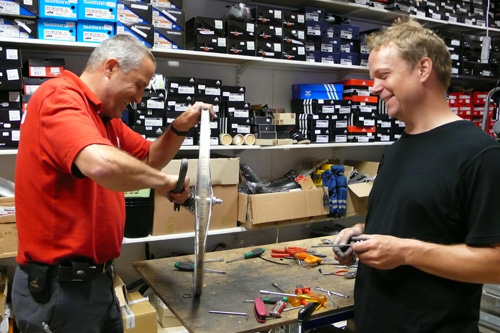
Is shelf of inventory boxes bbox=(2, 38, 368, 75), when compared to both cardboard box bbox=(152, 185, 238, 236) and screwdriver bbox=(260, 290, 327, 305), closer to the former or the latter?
cardboard box bbox=(152, 185, 238, 236)

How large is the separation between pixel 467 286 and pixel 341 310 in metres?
0.57

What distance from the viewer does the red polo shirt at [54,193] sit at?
1368mm

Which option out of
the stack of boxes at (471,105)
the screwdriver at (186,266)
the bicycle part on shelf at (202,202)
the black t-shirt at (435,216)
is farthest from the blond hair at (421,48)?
the stack of boxes at (471,105)

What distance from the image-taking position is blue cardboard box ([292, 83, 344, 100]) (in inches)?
137

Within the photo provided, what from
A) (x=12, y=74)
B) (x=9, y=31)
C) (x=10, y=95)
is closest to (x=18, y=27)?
(x=9, y=31)

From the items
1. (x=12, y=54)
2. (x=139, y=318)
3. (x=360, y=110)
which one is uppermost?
(x=12, y=54)

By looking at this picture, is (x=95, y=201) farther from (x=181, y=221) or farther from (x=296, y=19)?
(x=296, y=19)

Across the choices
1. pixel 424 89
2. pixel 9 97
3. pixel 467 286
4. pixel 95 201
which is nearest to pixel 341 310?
pixel 467 286

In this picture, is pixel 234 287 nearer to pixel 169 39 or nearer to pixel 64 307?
pixel 64 307

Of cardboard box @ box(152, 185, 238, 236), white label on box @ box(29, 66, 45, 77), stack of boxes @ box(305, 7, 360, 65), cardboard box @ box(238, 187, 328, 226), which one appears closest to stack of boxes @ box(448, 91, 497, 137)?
stack of boxes @ box(305, 7, 360, 65)

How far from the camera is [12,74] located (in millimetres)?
2332

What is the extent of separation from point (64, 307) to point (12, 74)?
1465 mm

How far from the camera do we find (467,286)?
4.01ft

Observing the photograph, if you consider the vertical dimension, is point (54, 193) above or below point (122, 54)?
below
